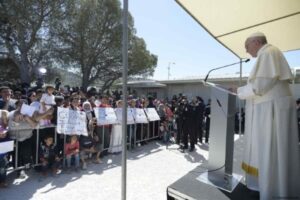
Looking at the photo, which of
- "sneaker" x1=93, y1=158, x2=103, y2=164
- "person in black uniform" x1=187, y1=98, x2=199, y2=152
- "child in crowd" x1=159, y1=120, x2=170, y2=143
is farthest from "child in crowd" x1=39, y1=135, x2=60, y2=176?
"child in crowd" x1=159, y1=120, x2=170, y2=143

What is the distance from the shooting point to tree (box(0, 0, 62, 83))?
21328mm

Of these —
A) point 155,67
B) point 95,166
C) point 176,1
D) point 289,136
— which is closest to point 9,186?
point 95,166

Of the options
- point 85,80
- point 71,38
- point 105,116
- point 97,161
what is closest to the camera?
point 97,161

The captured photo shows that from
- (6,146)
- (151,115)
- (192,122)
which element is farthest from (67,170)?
(192,122)

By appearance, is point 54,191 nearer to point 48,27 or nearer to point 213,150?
point 213,150

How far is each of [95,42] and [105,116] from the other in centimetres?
2125

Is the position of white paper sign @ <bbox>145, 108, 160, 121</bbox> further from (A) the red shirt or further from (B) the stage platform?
(B) the stage platform

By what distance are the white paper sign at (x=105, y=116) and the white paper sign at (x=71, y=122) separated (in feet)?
2.20

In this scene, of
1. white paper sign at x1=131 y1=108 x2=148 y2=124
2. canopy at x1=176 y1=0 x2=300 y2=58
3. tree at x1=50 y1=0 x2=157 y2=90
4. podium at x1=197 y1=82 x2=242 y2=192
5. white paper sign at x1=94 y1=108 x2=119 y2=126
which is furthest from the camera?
tree at x1=50 y1=0 x2=157 y2=90

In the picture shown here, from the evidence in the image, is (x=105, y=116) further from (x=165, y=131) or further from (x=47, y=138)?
(x=165, y=131)

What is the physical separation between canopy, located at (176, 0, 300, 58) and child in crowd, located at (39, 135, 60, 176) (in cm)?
382

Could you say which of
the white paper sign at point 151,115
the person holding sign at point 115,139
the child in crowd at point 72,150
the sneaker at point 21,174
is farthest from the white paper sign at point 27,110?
the white paper sign at point 151,115

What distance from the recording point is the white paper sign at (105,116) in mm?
7020

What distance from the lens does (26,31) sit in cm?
2212
